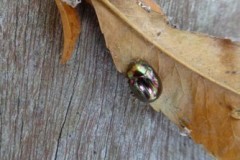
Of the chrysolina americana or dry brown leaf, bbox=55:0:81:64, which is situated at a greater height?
dry brown leaf, bbox=55:0:81:64

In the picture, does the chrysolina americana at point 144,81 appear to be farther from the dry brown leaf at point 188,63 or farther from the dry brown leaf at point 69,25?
the dry brown leaf at point 69,25

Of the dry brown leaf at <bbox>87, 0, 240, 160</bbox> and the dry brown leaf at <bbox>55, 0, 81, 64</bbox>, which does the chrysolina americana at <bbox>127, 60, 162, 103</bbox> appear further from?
the dry brown leaf at <bbox>55, 0, 81, 64</bbox>

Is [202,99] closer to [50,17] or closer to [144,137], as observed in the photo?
[144,137]

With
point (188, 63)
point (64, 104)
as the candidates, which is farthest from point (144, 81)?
point (64, 104)

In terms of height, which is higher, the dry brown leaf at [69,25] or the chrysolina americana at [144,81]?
the dry brown leaf at [69,25]

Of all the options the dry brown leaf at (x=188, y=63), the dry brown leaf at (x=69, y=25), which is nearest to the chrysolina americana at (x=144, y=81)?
the dry brown leaf at (x=188, y=63)

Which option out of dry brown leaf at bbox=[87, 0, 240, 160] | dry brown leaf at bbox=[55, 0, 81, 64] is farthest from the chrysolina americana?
dry brown leaf at bbox=[55, 0, 81, 64]
